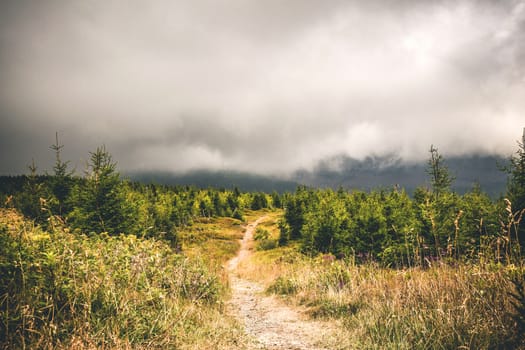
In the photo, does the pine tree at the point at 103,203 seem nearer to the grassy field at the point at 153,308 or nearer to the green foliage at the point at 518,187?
the grassy field at the point at 153,308

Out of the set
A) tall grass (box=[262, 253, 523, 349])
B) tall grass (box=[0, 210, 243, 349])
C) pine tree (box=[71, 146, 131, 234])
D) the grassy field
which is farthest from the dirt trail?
pine tree (box=[71, 146, 131, 234])

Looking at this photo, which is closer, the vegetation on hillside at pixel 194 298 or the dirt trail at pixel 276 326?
the vegetation on hillside at pixel 194 298

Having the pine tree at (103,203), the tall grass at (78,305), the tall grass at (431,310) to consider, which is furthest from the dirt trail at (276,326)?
the pine tree at (103,203)

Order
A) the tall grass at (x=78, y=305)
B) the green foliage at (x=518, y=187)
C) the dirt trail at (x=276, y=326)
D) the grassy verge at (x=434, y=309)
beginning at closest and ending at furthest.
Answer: the tall grass at (x=78, y=305) → the grassy verge at (x=434, y=309) → the dirt trail at (x=276, y=326) → the green foliage at (x=518, y=187)

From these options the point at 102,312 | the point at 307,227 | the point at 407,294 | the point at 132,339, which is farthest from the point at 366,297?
the point at 307,227

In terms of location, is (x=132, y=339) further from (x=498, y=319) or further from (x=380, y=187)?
(x=380, y=187)

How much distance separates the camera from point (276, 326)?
6.29m

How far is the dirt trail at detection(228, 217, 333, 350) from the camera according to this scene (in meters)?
4.95

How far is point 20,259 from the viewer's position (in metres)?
3.40

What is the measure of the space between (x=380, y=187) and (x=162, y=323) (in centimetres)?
3877

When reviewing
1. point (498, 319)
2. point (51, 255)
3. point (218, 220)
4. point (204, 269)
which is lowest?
point (218, 220)

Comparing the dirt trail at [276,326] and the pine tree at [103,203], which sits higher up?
the pine tree at [103,203]

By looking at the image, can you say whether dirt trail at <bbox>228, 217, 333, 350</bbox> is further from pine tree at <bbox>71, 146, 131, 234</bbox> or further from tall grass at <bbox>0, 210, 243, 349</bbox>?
pine tree at <bbox>71, 146, 131, 234</bbox>

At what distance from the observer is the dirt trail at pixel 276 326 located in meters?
4.95
